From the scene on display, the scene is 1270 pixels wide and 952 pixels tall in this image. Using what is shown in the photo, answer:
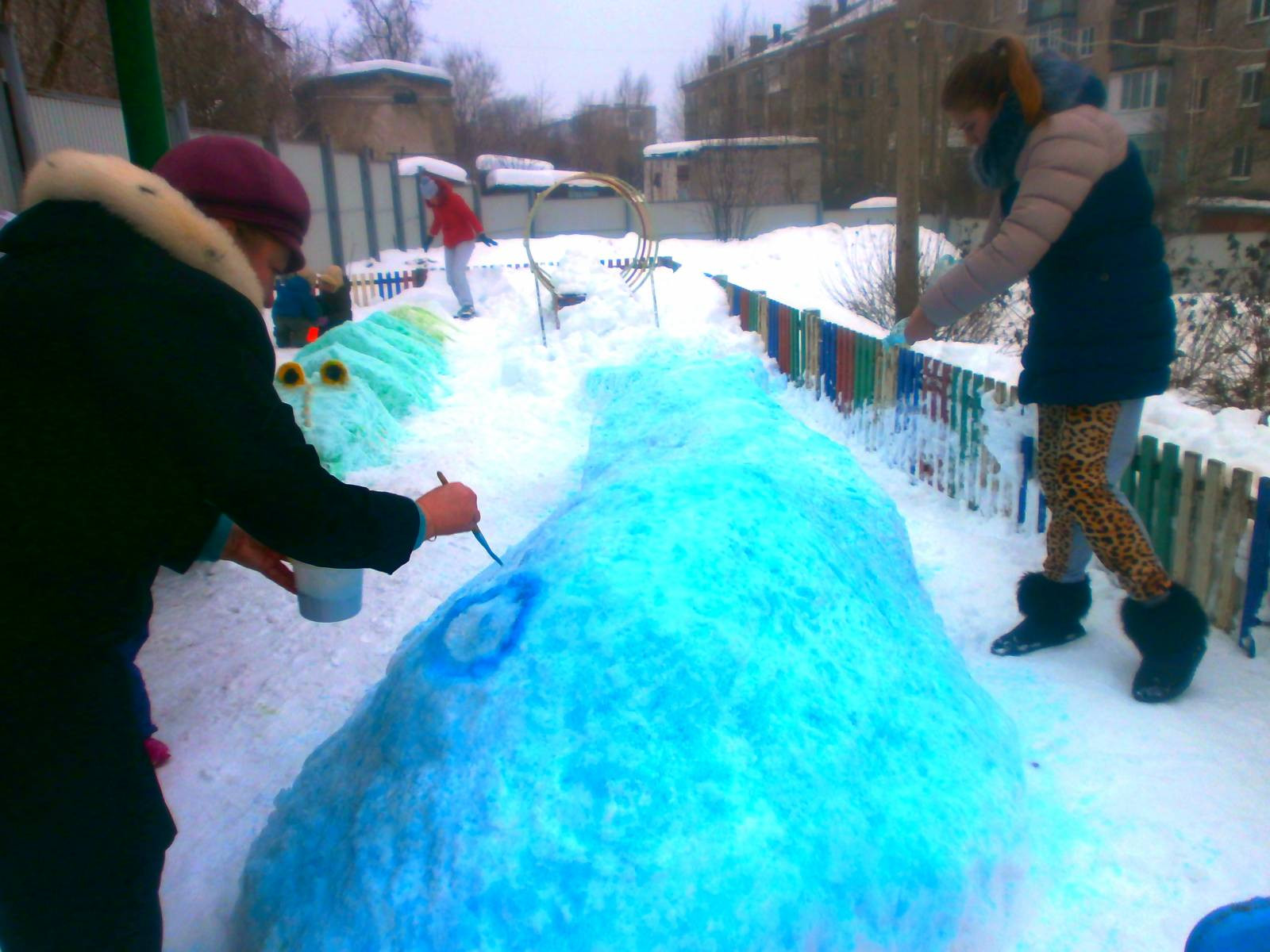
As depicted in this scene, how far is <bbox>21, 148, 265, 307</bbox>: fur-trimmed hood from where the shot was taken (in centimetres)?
125

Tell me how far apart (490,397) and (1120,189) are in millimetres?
5315

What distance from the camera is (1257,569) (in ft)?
9.18

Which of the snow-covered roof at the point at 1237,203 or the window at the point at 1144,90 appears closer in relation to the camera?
the snow-covered roof at the point at 1237,203

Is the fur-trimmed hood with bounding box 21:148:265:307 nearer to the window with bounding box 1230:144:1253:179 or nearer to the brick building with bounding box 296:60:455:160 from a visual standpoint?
the window with bounding box 1230:144:1253:179

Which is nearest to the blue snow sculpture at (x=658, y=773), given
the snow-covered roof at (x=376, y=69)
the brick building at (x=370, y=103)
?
the brick building at (x=370, y=103)

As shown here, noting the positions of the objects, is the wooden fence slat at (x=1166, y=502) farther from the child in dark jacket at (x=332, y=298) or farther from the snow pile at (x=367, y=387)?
the child in dark jacket at (x=332, y=298)

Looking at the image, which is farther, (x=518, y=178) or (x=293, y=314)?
(x=518, y=178)

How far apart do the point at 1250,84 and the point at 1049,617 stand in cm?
2153

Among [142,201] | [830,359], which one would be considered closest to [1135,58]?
[830,359]

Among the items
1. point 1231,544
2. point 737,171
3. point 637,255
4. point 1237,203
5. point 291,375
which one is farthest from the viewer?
Answer: point 737,171

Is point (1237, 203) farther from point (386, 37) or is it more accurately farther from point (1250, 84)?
point (386, 37)

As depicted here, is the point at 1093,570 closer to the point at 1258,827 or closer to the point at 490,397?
the point at 1258,827

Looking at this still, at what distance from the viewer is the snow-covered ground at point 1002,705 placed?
1.89m

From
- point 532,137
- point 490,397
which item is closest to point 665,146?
point 532,137
